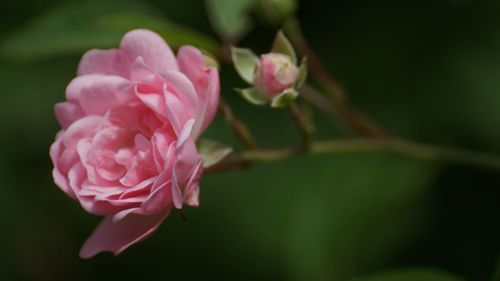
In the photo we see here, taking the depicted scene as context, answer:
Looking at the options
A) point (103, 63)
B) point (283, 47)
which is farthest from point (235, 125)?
point (103, 63)

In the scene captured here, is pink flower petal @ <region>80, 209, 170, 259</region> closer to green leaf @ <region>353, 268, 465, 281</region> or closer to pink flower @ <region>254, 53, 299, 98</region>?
pink flower @ <region>254, 53, 299, 98</region>

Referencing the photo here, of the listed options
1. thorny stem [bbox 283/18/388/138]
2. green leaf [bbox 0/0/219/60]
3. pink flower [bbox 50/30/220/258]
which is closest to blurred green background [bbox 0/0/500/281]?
green leaf [bbox 0/0/219/60]

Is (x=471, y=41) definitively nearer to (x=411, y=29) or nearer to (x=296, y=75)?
(x=411, y=29)

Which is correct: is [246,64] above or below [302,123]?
above

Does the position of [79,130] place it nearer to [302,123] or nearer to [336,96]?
[302,123]

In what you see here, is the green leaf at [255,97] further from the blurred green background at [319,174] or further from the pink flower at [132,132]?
the blurred green background at [319,174]

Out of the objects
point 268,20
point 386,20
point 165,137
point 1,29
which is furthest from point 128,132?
point 1,29

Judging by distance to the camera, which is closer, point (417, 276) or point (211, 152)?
point (211, 152)

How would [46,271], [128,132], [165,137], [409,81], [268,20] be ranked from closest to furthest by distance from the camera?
[165,137] → [128,132] → [268,20] → [409,81] → [46,271]
